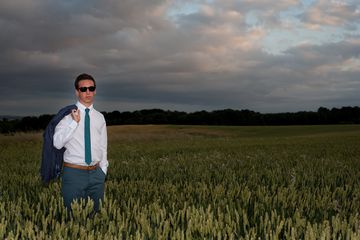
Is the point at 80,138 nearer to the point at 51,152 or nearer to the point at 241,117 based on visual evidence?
the point at 51,152

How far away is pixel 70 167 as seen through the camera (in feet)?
19.3

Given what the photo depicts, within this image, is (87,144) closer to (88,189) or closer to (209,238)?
(88,189)

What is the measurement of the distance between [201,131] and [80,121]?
198 feet

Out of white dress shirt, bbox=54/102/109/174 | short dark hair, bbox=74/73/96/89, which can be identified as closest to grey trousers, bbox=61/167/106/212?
white dress shirt, bbox=54/102/109/174

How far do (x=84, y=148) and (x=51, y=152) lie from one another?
0.47m

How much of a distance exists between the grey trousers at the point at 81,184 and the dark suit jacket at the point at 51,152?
20 centimetres

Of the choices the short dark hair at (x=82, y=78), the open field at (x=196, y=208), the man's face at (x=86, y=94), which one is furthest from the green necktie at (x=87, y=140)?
the open field at (x=196, y=208)

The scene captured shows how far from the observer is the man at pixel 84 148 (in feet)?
18.8

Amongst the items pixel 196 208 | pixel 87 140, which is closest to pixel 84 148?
pixel 87 140

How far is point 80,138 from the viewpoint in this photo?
230 inches

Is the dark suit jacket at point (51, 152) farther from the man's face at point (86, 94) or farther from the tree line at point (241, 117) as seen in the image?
the tree line at point (241, 117)

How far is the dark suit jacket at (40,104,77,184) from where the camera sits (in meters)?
5.86

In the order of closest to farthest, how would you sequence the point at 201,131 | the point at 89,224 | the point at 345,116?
1. the point at 89,224
2. the point at 201,131
3. the point at 345,116

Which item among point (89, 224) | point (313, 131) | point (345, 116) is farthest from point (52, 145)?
point (345, 116)
